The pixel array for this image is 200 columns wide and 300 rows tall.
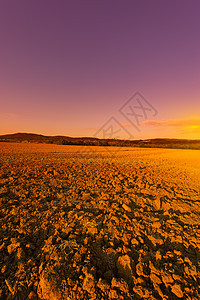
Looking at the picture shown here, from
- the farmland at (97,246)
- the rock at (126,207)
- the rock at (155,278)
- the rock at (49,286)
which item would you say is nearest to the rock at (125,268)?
the farmland at (97,246)

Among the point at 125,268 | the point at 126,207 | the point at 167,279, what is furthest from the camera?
the point at 126,207

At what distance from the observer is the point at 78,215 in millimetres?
2736

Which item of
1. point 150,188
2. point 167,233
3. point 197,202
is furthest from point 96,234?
point 197,202

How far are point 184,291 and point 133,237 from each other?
33.7 inches

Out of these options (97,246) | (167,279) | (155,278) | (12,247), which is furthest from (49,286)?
(167,279)

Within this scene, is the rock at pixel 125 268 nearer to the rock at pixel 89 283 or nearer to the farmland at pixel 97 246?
the farmland at pixel 97 246

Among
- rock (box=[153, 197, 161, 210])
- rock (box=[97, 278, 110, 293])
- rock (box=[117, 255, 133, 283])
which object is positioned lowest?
rock (box=[117, 255, 133, 283])

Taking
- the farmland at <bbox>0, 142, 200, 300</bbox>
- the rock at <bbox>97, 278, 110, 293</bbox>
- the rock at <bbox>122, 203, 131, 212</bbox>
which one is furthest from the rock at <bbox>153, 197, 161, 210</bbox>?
the rock at <bbox>97, 278, 110, 293</bbox>

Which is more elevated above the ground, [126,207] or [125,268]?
[126,207]

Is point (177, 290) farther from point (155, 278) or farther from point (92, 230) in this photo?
point (92, 230)

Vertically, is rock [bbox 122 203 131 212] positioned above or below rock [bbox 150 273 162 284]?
above

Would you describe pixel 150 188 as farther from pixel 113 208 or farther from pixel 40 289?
pixel 40 289

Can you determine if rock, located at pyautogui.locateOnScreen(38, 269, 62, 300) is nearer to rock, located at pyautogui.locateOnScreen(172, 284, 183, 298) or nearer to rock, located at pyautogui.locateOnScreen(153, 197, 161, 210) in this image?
rock, located at pyautogui.locateOnScreen(172, 284, 183, 298)

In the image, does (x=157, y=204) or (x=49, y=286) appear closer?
(x=49, y=286)
